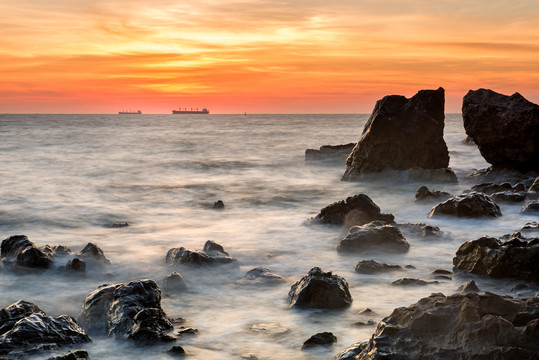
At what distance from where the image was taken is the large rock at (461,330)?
3629 mm

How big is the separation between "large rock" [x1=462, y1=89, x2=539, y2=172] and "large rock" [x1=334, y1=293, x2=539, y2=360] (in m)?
12.4

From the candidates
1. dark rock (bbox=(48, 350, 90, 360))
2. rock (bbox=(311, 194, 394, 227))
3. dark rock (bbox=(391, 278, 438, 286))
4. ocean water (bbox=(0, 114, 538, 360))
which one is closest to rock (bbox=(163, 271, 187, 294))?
ocean water (bbox=(0, 114, 538, 360))

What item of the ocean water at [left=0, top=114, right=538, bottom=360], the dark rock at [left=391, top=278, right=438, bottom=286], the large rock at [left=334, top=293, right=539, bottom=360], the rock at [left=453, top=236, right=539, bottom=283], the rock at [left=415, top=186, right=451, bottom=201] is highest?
the large rock at [left=334, top=293, right=539, bottom=360]

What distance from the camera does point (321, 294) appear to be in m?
6.05

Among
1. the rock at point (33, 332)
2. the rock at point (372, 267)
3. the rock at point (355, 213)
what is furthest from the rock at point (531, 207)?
the rock at point (33, 332)

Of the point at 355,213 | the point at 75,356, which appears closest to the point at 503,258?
the point at 355,213

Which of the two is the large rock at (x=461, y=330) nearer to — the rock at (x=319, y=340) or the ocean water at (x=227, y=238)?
the rock at (x=319, y=340)

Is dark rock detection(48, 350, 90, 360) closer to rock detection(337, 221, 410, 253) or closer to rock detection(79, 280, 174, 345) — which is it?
rock detection(79, 280, 174, 345)

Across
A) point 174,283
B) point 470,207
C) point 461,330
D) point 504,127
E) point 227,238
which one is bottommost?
point 227,238

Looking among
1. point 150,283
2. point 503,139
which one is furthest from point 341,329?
point 503,139

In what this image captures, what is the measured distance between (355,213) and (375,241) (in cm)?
172

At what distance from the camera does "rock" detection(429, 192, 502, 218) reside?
11.0 metres

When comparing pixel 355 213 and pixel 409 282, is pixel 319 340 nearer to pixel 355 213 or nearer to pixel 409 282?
pixel 409 282

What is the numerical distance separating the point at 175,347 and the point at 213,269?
281 cm
